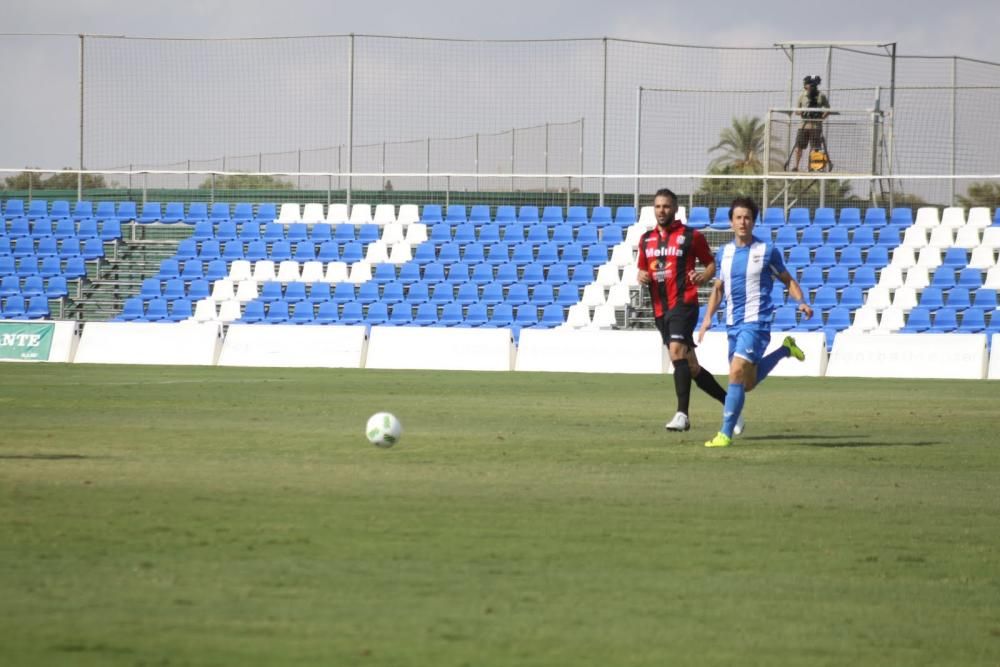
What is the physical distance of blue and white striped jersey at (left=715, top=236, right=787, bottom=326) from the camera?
13.6 meters

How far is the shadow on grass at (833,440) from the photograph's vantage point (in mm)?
13945

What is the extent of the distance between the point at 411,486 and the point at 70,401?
9095 mm

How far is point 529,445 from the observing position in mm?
13523

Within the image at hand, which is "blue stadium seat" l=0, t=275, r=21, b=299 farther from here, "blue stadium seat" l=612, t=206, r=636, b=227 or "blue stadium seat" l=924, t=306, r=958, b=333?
"blue stadium seat" l=924, t=306, r=958, b=333

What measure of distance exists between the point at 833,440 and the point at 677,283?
7.21 feet

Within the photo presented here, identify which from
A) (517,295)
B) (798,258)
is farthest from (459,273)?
(798,258)

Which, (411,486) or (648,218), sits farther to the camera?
(648,218)

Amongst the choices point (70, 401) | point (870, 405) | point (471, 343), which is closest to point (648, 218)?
point (471, 343)

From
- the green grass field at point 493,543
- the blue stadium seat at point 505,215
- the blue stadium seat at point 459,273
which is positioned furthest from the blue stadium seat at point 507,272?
the green grass field at point 493,543

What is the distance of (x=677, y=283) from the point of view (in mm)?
14492

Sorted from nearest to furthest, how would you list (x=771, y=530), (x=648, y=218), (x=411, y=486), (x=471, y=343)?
(x=771, y=530) → (x=411, y=486) → (x=471, y=343) → (x=648, y=218)

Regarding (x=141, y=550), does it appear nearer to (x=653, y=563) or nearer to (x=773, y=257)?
(x=653, y=563)

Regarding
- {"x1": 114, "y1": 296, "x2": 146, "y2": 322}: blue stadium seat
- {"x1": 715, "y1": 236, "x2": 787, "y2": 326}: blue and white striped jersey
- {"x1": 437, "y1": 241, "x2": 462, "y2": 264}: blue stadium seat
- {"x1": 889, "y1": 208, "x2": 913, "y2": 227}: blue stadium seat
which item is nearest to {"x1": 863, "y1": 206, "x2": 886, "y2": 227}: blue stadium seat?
{"x1": 889, "y1": 208, "x2": 913, "y2": 227}: blue stadium seat

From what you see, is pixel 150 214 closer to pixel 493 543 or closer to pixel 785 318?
pixel 785 318
